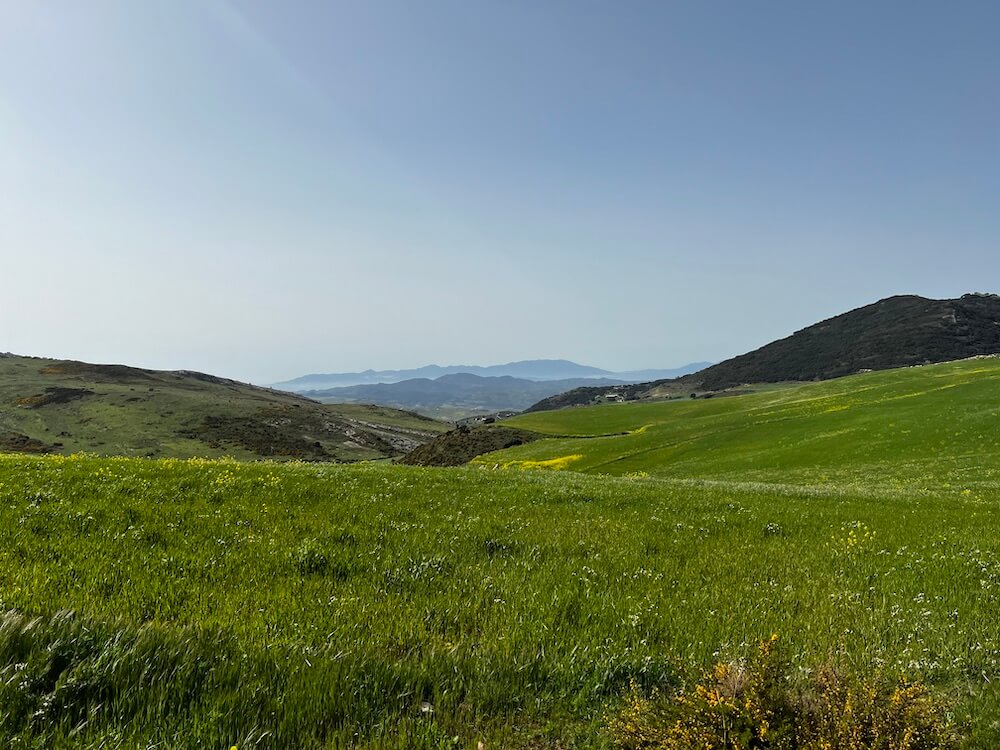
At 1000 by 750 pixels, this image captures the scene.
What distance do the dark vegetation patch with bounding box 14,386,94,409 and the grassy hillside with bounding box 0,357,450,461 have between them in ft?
0.61

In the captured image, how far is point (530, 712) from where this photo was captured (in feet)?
15.4

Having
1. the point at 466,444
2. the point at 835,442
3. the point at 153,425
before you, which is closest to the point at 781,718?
the point at 835,442

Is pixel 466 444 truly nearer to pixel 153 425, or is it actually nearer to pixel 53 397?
pixel 153 425

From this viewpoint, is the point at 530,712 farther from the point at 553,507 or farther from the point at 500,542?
the point at 553,507

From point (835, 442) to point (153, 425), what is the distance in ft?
455

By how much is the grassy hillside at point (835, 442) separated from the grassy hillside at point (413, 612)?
27259 mm

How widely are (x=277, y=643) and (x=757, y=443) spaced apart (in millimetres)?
58793

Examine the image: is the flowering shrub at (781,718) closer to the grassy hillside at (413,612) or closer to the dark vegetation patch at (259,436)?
the grassy hillside at (413,612)

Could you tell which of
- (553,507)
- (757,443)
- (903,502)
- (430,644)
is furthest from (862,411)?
(430,644)

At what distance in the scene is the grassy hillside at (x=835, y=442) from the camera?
3816cm

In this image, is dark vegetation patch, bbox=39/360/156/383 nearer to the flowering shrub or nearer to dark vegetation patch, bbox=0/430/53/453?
dark vegetation patch, bbox=0/430/53/453

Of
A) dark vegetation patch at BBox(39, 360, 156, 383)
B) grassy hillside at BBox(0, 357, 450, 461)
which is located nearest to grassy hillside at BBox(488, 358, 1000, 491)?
grassy hillside at BBox(0, 357, 450, 461)

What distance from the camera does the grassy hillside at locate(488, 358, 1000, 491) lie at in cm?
3816

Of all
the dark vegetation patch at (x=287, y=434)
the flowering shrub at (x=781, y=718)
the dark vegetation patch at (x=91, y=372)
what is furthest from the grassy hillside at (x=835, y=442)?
the dark vegetation patch at (x=91, y=372)
